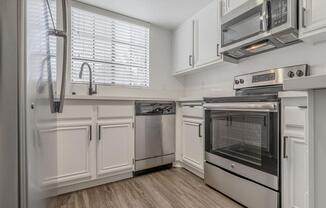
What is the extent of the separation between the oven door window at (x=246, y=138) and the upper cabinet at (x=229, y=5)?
1.13m

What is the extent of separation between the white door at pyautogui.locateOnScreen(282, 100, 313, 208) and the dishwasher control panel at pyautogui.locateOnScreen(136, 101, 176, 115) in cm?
145

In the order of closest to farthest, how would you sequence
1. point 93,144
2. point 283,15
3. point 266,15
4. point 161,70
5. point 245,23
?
point 283,15 < point 266,15 < point 245,23 < point 93,144 < point 161,70

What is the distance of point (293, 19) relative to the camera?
1439 millimetres

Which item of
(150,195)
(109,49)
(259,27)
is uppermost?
(109,49)

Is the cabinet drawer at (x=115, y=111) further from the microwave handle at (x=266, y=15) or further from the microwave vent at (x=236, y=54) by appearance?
the microwave handle at (x=266, y=15)

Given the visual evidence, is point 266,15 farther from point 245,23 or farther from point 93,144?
point 93,144

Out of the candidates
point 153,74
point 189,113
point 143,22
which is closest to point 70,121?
point 189,113

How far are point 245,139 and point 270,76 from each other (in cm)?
71

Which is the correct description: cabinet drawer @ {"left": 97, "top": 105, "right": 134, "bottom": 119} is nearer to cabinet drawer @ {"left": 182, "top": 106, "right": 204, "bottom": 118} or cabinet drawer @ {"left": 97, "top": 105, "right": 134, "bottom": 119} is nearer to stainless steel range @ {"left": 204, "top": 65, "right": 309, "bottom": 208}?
cabinet drawer @ {"left": 182, "top": 106, "right": 204, "bottom": 118}

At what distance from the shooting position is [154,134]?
2.41 meters

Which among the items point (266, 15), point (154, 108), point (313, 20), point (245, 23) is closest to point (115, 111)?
point (154, 108)

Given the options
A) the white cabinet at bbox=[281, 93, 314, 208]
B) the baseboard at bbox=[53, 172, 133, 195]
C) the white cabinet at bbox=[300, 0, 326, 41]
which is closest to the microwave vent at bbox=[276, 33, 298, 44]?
the white cabinet at bbox=[300, 0, 326, 41]

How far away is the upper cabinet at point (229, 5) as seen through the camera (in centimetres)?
188

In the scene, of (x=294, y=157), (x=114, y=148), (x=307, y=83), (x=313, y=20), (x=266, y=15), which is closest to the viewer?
(x=307, y=83)
